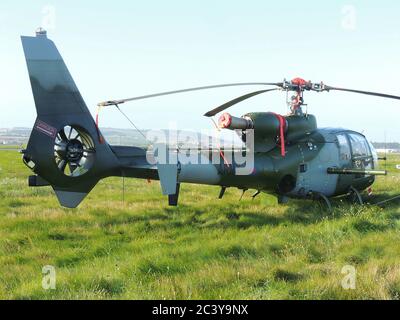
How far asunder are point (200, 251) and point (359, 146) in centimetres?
805

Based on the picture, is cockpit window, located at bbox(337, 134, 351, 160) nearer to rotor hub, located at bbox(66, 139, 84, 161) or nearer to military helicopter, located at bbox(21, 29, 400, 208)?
military helicopter, located at bbox(21, 29, 400, 208)

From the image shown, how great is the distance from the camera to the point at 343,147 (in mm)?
13031

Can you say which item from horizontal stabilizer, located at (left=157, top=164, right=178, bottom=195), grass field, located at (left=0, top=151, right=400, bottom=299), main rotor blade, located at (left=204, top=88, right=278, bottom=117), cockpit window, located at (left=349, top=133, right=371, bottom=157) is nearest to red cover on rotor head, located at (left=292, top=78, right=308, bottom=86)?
main rotor blade, located at (left=204, top=88, right=278, bottom=117)

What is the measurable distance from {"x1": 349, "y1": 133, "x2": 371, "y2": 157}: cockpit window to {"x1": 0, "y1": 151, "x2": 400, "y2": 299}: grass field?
2.23 meters

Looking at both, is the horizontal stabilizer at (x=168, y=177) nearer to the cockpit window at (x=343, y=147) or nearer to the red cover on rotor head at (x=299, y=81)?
the red cover on rotor head at (x=299, y=81)

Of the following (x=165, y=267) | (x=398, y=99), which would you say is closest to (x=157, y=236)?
(x=165, y=267)

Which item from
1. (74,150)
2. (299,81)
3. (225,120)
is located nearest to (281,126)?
(299,81)

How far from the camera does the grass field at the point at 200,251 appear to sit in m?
5.84

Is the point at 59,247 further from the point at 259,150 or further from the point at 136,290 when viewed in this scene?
the point at 259,150

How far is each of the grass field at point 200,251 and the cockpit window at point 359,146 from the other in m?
2.23

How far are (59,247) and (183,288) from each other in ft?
13.1

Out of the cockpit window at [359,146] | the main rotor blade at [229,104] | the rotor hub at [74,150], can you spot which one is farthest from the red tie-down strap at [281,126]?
the rotor hub at [74,150]

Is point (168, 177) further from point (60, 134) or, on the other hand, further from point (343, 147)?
point (343, 147)

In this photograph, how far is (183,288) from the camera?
5770 millimetres
